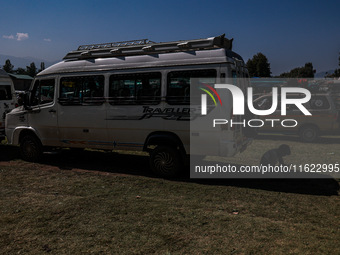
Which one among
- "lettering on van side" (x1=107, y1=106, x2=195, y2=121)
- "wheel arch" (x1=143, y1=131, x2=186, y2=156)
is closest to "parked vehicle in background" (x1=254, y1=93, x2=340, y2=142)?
"wheel arch" (x1=143, y1=131, x2=186, y2=156)

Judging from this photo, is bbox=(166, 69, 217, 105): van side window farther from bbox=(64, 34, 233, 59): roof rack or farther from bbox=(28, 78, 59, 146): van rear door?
bbox=(28, 78, 59, 146): van rear door

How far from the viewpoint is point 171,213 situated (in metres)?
5.33

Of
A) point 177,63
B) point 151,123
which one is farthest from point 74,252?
point 177,63

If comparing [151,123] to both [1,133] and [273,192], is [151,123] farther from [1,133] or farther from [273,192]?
[1,133]

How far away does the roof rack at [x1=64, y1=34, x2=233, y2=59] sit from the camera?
7344mm

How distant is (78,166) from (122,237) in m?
5.11

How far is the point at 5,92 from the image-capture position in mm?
12523

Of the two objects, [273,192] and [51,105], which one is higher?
[51,105]

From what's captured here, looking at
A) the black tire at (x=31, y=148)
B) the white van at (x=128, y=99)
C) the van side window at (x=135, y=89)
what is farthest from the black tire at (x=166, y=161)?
the black tire at (x=31, y=148)

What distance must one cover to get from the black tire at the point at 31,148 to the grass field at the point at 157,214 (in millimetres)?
776

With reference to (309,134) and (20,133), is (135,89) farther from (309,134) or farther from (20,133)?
(309,134)

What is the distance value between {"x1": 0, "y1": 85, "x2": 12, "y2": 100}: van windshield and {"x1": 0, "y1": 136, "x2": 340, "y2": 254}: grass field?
497 cm

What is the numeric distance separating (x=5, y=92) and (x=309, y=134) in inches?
516

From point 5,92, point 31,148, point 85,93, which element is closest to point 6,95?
point 5,92
